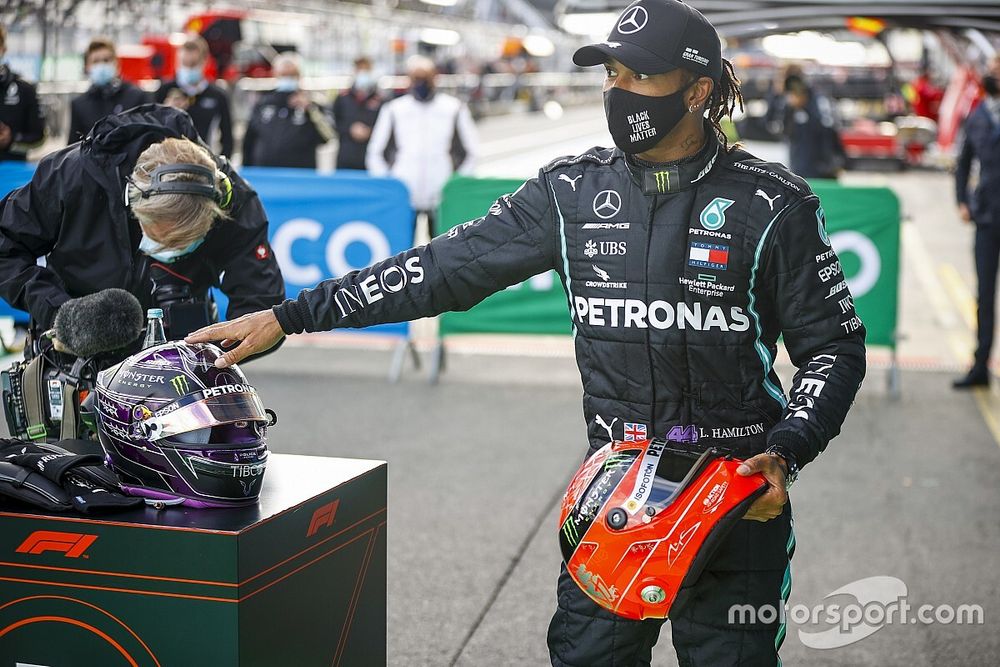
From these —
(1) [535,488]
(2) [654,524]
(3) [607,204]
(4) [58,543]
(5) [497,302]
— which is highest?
(3) [607,204]

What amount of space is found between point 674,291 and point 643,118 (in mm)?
392

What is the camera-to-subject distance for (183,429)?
9.25ft

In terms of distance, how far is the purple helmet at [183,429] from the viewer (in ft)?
9.22

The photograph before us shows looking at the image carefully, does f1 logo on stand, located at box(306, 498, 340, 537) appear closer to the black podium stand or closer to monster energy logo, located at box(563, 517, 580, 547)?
the black podium stand

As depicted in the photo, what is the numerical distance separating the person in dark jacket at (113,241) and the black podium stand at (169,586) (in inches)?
39.1

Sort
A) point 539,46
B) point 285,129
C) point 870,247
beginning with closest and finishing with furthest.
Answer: point 870,247, point 285,129, point 539,46

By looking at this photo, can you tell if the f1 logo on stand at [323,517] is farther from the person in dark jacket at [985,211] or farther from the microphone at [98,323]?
the person in dark jacket at [985,211]

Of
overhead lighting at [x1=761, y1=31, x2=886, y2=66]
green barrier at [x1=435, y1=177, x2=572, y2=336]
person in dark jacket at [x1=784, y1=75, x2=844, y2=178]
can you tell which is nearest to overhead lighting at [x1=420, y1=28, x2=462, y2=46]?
overhead lighting at [x1=761, y1=31, x2=886, y2=66]

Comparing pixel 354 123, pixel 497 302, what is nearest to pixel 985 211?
pixel 497 302

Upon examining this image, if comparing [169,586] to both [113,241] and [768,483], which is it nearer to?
[768,483]

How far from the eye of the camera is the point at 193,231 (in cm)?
342

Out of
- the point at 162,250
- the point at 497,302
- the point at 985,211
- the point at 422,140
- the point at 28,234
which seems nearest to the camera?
the point at 162,250

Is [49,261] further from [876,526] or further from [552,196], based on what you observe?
[876,526]

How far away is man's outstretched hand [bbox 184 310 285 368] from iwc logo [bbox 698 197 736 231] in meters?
1.01
